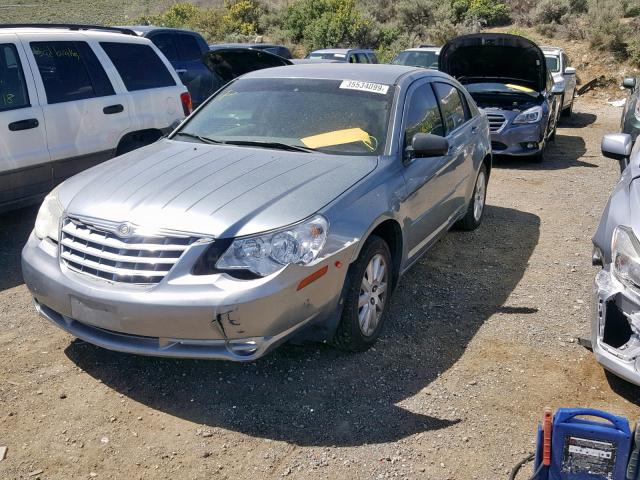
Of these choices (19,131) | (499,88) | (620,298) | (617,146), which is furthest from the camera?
(499,88)

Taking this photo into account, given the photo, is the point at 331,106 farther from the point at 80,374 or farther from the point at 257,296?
the point at 80,374

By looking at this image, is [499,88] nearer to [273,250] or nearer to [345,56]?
[345,56]

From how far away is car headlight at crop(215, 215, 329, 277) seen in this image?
10.6 feet

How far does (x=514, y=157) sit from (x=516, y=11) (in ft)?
65.0

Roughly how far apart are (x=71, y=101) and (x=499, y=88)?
21.7ft

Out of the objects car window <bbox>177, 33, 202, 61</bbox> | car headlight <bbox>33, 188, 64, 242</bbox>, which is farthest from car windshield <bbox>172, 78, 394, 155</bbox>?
car window <bbox>177, 33, 202, 61</bbox>

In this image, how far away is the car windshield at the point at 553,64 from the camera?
1323cm

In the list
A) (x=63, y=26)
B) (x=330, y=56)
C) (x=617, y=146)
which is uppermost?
(x=63, y=26)

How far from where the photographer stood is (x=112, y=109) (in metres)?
6.21

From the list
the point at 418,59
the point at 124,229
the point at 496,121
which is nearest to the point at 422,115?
the point at 124,229

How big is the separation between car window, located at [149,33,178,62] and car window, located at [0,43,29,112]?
5.67 m

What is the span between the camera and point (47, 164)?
18.6ft

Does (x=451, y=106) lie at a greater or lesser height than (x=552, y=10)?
greater

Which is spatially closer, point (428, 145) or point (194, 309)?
point (194, 309)
